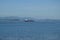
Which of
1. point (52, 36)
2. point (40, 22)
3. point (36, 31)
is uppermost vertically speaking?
point (40, 22)

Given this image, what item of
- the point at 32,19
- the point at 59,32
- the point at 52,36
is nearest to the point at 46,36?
the point at 52,36

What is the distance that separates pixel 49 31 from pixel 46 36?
137 mm

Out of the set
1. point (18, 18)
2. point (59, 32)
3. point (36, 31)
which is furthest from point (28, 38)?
point (59, 32)

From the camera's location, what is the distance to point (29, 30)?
1.89 m

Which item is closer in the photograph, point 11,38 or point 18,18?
point 18,18

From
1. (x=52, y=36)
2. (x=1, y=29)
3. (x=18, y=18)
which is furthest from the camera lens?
(x=52, y=36)

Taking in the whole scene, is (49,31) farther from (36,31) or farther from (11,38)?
(11,38)

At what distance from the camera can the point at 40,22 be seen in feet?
6.01

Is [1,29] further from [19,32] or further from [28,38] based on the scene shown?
[28,38]

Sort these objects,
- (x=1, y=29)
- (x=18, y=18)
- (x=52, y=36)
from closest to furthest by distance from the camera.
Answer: (x=18, y=18), (x=1, y=29), (x=52, y=36)

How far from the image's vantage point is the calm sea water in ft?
6.00

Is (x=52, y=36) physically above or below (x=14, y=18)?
below

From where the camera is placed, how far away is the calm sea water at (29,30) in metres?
1.83

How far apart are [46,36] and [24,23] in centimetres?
55
